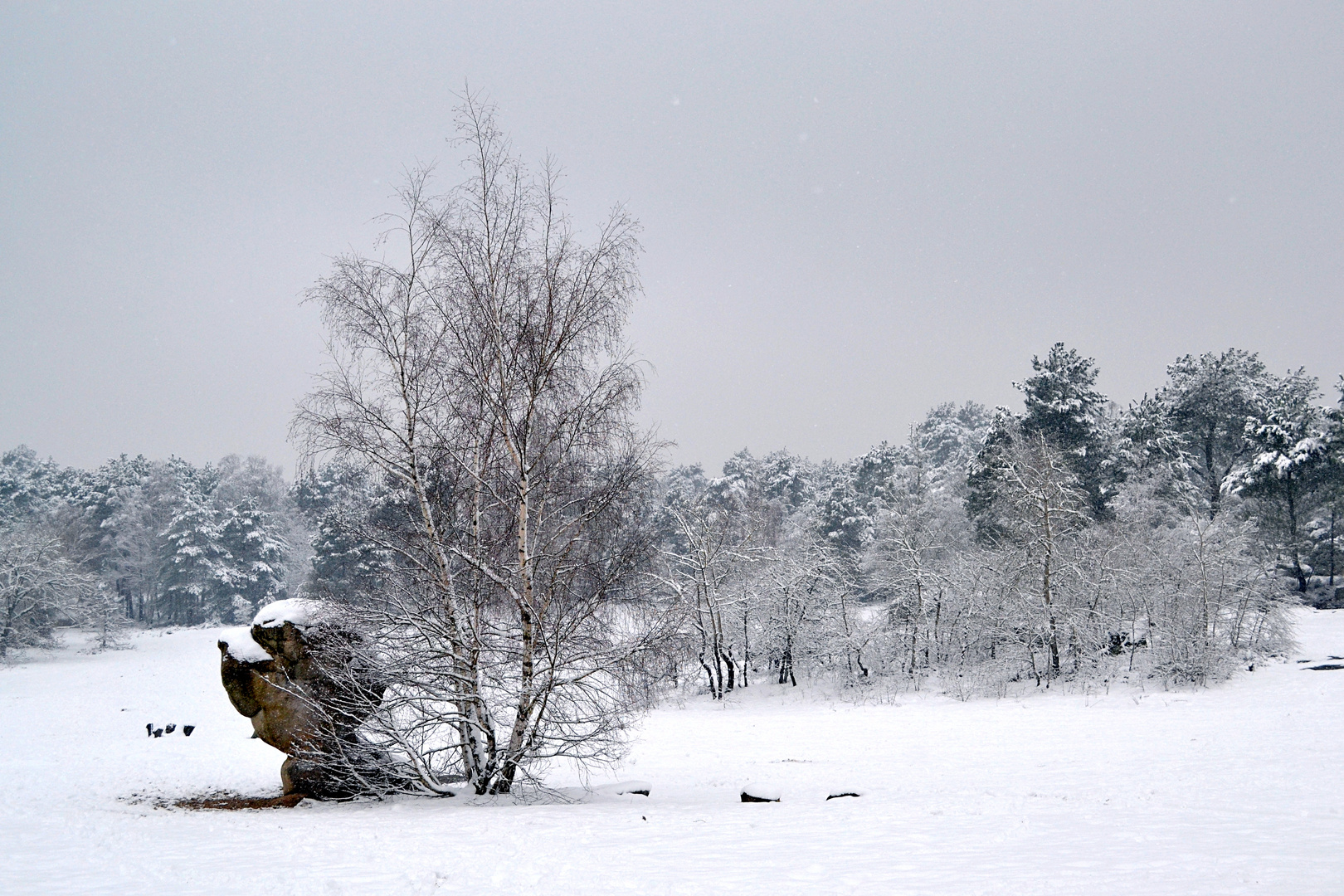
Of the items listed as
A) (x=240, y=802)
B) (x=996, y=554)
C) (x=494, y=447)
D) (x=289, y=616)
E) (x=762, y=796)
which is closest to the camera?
(x=762, y=796)

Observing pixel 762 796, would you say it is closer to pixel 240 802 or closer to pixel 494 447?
pixel 494 447

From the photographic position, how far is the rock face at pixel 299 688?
11812mm

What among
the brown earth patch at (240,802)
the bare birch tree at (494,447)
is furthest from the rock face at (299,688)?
the bare birch tree at (494,447)

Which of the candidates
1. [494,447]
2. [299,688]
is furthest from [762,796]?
[299,688]

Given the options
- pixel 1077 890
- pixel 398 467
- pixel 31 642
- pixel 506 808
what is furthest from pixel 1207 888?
pixel 31 642

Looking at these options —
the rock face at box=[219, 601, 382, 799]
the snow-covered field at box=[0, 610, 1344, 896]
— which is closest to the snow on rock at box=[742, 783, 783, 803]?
the snow-covered field at box=[0, 610, 1344, 896]

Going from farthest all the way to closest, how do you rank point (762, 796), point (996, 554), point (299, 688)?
point (996, 554)
point (299, 688)
point (762, 796)

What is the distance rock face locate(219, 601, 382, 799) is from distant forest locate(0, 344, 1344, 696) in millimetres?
676

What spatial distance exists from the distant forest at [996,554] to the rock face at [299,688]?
2.22 ft

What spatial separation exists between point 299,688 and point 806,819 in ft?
24.8

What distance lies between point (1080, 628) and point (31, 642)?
49227 mm

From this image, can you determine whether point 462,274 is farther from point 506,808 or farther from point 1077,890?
point 1077,890

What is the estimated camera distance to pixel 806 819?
9.38 metres

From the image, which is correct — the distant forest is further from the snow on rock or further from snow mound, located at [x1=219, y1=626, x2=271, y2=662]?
the snow on rock
